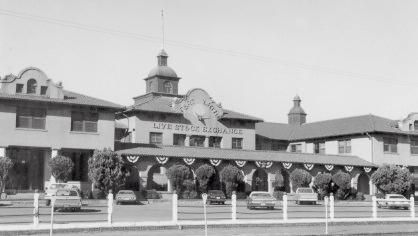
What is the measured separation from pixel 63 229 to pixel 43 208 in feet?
26.1

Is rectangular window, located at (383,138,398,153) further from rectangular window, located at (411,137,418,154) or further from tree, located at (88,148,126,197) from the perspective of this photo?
tree, located at (88,148,126,197)

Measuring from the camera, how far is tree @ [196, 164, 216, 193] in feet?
159

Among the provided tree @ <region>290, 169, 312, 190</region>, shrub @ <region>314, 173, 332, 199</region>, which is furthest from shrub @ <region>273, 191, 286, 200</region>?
shrub @ <region>314, 173, 332, 199</region>

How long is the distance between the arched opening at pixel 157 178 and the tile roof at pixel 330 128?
21.1m

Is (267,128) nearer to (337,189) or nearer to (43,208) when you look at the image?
(337,189)

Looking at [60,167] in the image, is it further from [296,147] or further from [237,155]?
[296,147]

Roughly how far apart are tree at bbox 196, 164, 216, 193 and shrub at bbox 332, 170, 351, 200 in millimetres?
13123

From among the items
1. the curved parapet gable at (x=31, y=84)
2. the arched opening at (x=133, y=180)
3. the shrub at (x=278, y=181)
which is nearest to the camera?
the curved parapet gable at (x=31, y=84)

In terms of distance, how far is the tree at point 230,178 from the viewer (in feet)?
163

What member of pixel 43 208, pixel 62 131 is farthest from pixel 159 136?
pixel 43 208

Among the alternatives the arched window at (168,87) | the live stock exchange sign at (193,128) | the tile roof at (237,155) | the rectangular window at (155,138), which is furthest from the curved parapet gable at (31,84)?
the arched window at (168,87)

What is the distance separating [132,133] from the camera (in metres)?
55.6

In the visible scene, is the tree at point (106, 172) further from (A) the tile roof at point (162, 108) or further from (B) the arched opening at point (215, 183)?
(A) the tile roof at point (162, 108)

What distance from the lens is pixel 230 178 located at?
49.7m
